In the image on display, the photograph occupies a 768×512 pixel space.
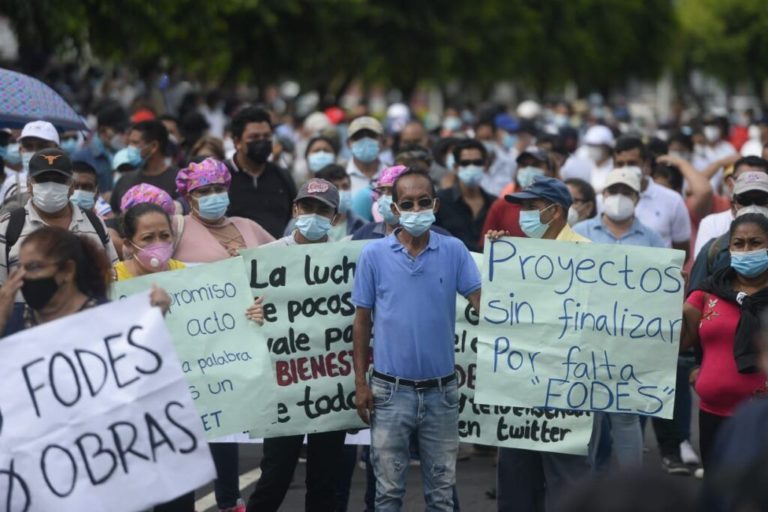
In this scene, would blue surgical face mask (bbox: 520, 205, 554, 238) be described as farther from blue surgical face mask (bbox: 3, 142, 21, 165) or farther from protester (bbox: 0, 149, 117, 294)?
blue surgical face mask (bbox: 3, 142, 21, 165)

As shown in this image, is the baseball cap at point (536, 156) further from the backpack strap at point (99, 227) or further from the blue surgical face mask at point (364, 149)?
the backpack strap at point (99, 227)

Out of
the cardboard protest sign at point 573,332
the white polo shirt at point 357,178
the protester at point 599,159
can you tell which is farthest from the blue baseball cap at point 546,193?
the protester at point 599,159

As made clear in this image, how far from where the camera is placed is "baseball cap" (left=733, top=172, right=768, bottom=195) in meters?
8.64

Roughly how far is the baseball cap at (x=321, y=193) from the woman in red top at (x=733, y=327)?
6.07 ft

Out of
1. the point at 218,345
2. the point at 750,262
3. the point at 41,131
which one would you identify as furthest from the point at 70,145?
the point at 750,262

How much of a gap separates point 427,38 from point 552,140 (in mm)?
17834

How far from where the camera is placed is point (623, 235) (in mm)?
9375

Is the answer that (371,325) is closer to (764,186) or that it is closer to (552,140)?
(764,186)

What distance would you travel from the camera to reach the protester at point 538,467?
7293 millimetres

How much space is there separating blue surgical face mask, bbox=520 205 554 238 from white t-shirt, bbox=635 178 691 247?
3.02 metres

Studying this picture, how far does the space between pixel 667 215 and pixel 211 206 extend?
3784mm

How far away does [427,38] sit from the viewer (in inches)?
1256

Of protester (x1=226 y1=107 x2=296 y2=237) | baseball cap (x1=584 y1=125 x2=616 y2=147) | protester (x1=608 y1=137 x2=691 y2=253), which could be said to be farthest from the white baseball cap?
protester (x1=226 y1=107 x2=296 y2=237)

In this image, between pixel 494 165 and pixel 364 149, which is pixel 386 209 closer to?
pixel 364 149
